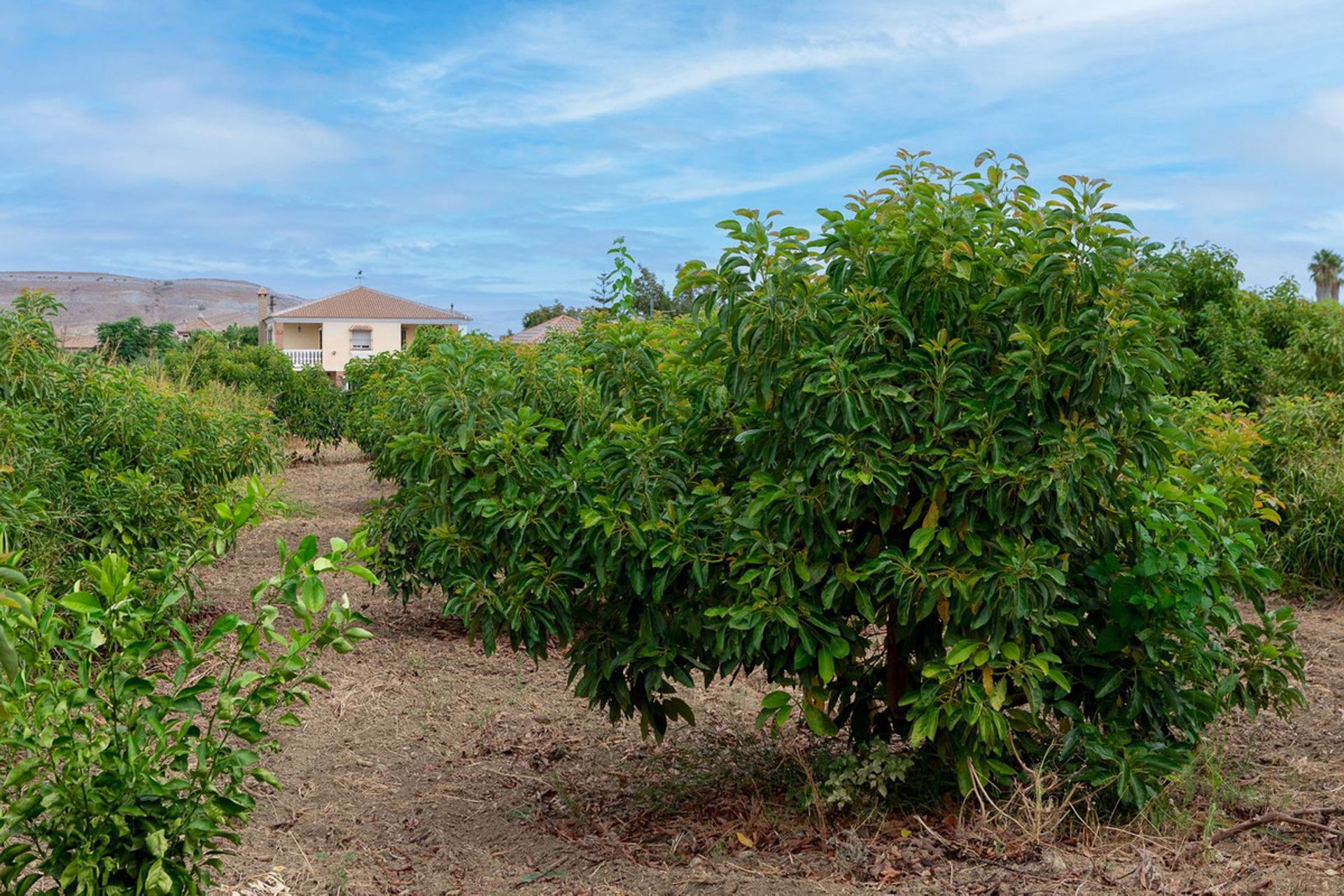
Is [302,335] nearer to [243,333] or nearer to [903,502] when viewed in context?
[243,333]

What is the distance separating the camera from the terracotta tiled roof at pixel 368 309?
53.1 m

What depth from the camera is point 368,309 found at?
5378 cm

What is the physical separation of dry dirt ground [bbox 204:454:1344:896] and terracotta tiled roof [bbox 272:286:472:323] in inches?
1892

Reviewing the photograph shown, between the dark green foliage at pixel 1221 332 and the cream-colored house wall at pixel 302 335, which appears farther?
the cream-colored house wall at pixel 302 335

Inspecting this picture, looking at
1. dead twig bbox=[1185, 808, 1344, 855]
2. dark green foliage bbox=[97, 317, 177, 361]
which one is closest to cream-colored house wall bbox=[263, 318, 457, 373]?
dark green foliage bbox=[97, 317, 177, 361]

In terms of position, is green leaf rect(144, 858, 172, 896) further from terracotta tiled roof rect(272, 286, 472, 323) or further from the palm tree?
terracotta tiled roof rect(272, 286, 472, 323)

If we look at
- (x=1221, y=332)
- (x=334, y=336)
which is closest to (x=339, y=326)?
(x=334, y=336)

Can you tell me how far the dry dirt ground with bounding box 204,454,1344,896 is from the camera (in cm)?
384

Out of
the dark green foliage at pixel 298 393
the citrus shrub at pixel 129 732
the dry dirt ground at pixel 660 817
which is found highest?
the dark green foliage at pixel 298 393

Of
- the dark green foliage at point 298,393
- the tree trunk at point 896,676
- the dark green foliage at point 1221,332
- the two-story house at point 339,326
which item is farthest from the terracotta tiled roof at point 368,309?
the tree trunk at point 896,676

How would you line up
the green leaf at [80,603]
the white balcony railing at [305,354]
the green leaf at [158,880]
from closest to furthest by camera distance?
the green leaf at [80,603]
the green leaf at [158,880]
the white balcony railing at [305,354]

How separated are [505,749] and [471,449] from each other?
2.29 metres

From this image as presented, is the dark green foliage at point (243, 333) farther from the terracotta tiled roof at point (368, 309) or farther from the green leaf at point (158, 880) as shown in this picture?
the green leaf at point (158, 880)

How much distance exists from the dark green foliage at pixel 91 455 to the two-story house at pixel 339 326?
44.7 m
